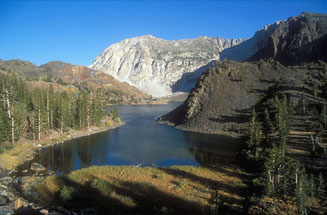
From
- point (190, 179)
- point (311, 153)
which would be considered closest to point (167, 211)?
point (190, 179)

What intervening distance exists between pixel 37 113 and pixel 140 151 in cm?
3220

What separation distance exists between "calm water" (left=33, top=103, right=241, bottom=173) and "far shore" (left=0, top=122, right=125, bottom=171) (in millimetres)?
2592

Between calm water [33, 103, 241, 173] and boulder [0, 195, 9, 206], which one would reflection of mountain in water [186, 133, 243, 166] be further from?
boulder [0, 195, 9, 206]

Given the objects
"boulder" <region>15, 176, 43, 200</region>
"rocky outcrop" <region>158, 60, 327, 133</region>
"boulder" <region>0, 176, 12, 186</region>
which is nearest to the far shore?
"boulder" <region>0, 176, 12, 186</region>

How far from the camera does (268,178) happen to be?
27734 mm

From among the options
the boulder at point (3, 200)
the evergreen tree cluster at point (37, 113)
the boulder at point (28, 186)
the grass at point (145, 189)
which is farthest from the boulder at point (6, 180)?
the evergreen tree cluster at point (37, 113)

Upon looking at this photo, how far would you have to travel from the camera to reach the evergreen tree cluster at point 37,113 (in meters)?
57.6

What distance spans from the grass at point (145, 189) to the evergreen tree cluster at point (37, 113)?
1190 inches

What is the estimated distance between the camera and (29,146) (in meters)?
57.0

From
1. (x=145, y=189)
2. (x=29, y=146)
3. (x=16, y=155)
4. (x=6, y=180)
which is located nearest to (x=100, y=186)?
(x=145, y=189)

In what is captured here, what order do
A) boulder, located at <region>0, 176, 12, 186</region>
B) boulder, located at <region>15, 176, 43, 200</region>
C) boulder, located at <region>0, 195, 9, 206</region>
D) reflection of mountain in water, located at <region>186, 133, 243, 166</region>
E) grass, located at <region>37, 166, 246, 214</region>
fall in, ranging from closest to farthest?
boulder, located at <region>0, 195, 9, 206</region> < grass, located at <region>37, 166, 246, 214</region> < boulder, located at <region>15, 176, 43, 200</region> < boulder, located at <region>0, 176, 12, 186</region> < reflection of mountain in water, located at <region>186, 133, 243, 166</region>

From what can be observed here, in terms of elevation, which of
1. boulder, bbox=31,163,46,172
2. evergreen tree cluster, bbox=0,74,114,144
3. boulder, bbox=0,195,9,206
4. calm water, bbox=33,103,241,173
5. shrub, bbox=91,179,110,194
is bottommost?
calm water, bbox=33,103,241,173

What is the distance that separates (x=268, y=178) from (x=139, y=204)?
16021 mm

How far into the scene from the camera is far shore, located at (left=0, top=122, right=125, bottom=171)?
44.1 meters
